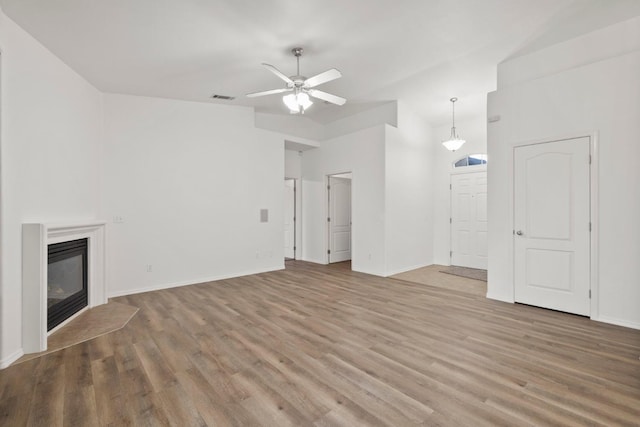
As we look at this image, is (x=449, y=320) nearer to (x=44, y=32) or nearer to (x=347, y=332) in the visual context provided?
(x=347, y=332)

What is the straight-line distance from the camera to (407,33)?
3.56m

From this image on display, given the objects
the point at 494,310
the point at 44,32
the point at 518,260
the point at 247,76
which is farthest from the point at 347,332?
the point at 44,32

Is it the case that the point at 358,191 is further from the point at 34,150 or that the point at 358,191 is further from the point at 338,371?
the point at 34,150

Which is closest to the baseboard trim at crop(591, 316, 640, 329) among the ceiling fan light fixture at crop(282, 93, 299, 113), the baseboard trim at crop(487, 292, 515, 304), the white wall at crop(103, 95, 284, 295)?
the baseboard trim at crop(487, 292, 515, 304)

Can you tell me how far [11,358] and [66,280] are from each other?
126 cm

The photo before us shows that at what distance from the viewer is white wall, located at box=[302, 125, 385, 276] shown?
19.6ft

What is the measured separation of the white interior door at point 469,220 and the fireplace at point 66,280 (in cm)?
709

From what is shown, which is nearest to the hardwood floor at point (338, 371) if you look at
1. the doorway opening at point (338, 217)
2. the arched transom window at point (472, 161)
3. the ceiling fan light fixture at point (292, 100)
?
the ceiling fan light fixture at point (292, 100)

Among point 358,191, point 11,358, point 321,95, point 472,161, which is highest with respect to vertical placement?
point 321,95

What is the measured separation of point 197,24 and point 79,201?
2.84 metres

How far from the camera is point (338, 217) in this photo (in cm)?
758

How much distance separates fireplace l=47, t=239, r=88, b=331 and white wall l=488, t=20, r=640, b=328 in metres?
6.21

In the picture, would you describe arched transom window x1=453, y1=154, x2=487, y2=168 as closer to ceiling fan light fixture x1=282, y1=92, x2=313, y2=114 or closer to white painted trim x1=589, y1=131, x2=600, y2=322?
white painted trim x1=589, y1=131, x2=600, y2=322

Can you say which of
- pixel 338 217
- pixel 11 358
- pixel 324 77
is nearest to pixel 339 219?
pixel 338 217
